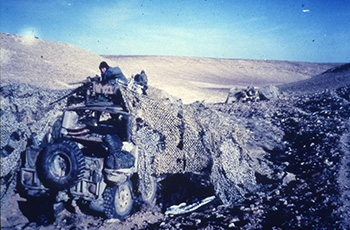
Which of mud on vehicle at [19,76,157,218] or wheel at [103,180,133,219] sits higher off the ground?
mud on vehicle at [19,76,157,218]

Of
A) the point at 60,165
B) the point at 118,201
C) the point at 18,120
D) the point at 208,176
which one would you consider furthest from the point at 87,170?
the point at 208,176

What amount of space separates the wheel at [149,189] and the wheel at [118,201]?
219mm

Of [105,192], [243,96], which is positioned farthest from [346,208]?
[243,96]

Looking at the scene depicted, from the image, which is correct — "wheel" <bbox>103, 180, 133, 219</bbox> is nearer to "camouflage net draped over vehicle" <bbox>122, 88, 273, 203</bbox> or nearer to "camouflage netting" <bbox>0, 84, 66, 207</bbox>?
"camouflage net draped over vehicle" <bbox>122, 88, 273, 203</bbox>

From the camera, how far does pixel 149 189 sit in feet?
13.3

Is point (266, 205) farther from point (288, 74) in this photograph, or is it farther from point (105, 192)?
point (288, 74)

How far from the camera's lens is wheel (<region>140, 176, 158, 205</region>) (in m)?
3.86

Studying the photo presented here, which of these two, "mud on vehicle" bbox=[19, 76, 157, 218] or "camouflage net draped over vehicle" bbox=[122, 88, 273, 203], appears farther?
"camouflage net draped over vehicle" bbox=[122, 88, 273, 203]

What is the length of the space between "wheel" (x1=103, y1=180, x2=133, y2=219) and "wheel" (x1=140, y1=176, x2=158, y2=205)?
0.22 metres

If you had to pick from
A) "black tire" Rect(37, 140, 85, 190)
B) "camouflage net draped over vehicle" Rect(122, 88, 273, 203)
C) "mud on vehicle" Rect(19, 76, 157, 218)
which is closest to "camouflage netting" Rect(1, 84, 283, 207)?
"camouflage net draped over vehicle" Rect(122, 88, 273, 203)

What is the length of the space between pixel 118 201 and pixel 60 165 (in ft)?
3.36

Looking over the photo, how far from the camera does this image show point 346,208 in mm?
3227

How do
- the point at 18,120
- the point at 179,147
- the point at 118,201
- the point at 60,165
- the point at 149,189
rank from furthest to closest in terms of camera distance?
1. the point at 179,147
2. the point at 149,189
3. the point at 18,120
4. the point at 118,201
5. the point at 60,165

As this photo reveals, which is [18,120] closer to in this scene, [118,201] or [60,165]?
[60,165]
